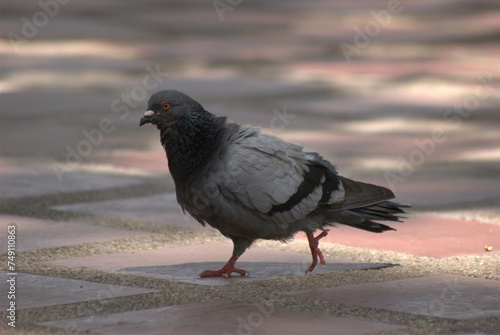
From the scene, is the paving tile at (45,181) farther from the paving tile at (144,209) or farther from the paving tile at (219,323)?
the paving tile at (219,323)

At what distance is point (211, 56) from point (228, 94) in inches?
145

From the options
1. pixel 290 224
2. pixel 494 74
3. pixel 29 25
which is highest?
pixel 29 25

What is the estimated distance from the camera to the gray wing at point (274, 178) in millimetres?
4273

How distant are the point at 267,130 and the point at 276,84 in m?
3.26

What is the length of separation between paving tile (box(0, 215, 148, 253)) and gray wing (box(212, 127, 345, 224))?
1.02 metres

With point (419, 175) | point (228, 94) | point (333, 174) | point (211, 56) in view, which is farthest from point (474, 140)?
point (211, 56)

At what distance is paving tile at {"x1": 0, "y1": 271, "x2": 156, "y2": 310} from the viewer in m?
3.78

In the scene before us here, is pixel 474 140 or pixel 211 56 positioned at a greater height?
pixel 211 56

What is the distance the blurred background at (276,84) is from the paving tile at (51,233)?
2.50 ft

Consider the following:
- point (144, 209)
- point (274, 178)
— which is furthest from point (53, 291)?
point (144, 209)

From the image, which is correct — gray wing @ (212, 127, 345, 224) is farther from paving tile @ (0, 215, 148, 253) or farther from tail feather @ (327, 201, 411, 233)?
paving tile @ (0, 215, 148, 253)

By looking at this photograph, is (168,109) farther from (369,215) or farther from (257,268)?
(369,215)

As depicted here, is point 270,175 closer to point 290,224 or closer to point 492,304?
point 290,224

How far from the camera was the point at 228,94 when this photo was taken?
10.7m
